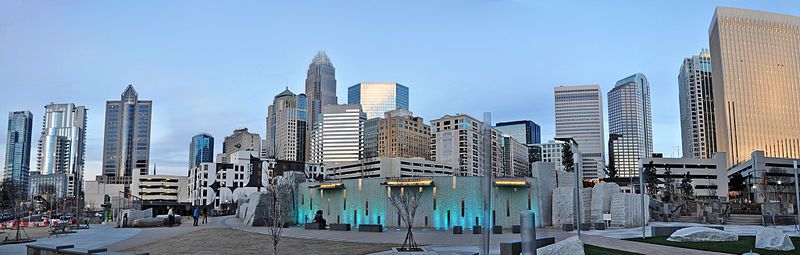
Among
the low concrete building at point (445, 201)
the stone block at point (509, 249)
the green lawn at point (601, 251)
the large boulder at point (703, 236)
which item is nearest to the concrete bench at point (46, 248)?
the stone block at point (509, 249)

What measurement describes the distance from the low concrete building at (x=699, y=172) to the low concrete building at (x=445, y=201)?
107 meters

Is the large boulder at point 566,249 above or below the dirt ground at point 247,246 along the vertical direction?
above

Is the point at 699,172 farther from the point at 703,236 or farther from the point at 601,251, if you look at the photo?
the point at 601,251

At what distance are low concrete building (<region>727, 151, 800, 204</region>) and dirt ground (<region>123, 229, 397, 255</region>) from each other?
10156 centimetres

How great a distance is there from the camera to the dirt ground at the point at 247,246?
2152 cm

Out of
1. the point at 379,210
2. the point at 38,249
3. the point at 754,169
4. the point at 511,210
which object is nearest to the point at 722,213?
the point at 511,210

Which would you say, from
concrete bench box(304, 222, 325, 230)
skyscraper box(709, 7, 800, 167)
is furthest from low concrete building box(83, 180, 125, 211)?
skyscraper box(709, 7, 800, 167)

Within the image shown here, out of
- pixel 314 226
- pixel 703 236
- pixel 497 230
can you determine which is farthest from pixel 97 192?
pixel 703 236

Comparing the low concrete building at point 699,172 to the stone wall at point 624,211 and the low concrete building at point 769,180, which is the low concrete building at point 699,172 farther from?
the stone wall at point 624,211

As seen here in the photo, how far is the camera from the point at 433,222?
38781 mm

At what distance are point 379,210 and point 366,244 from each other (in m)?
16.5

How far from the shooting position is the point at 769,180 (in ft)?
376

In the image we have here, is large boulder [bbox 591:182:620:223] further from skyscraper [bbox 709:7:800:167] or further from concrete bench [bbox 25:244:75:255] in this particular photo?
skyscraper [bbox 709:7:800:167]

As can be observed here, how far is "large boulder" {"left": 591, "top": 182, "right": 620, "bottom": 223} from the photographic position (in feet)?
126
